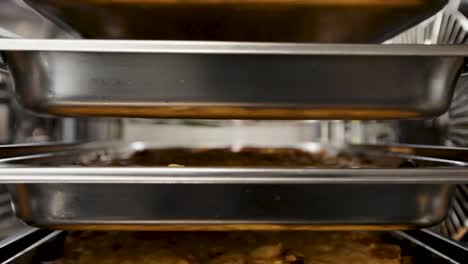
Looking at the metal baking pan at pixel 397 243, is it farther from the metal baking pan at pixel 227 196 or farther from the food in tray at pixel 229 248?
the metal baking pan at pixel 227 196

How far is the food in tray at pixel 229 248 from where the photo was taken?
83 cm

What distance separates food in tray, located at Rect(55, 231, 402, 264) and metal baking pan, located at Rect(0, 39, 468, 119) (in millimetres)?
299

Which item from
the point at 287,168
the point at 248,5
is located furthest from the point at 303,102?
the point at 248,5

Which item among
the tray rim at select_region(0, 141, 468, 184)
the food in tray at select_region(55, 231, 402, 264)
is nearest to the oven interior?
the tray rim at select_region(0, 141, 468, 184)

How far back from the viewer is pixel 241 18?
84 cm

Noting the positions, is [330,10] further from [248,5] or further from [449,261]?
[449,261]

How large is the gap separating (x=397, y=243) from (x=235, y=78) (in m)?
0.62

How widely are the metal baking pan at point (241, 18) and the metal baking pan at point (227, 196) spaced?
31 centimetres

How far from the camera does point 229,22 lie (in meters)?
0.86

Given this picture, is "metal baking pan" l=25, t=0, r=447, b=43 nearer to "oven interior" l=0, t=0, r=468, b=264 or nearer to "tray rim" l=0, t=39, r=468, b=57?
"oven interior" l=0, t=0, r=468, b=264

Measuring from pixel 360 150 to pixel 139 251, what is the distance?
31.4 inches

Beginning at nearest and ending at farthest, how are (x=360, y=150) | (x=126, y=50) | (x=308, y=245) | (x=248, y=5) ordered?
(x=126, y=50), (x=248, y=5), (x=308, y=245), (x=360, y=150)

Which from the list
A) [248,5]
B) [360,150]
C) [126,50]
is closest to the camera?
[126,50]

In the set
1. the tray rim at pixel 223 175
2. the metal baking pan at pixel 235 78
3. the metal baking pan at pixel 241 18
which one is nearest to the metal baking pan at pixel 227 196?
the tray rim at pixel 223 175
